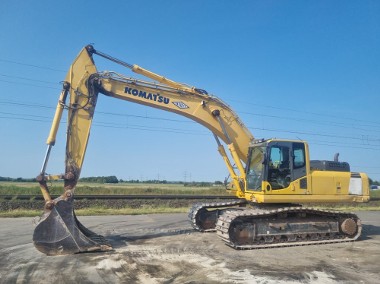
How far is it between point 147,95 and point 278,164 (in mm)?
4428

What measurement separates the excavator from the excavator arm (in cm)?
2

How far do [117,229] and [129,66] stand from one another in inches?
230

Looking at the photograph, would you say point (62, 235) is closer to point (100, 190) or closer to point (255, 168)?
point (255, 168)

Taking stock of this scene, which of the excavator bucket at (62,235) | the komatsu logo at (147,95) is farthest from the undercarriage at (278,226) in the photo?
the komatsu logo at (147,95)

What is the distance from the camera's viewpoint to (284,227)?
11055mm

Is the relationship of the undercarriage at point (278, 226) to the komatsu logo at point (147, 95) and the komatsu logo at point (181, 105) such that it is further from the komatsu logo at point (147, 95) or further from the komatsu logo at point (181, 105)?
the komatsu logo at point (147, 95)

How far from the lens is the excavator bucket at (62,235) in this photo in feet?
29.6

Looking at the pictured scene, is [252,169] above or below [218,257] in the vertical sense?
above

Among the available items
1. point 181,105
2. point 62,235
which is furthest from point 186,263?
point 181,105

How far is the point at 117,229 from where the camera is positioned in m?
13.5

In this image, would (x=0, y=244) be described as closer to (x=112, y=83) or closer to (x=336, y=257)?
(x=112, y=83)

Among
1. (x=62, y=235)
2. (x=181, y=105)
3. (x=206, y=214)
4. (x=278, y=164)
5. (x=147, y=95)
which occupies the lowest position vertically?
(x=62, y=235)

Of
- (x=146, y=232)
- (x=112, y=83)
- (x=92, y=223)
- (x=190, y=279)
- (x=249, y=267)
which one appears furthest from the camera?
(x=92, y=223)

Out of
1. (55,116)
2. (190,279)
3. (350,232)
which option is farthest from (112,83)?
(350,232)
